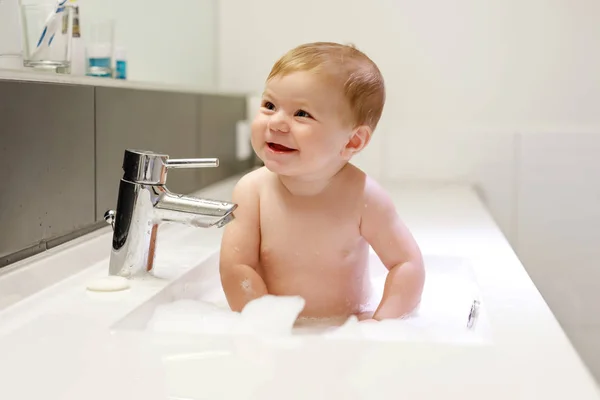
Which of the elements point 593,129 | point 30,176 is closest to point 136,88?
point 30,176

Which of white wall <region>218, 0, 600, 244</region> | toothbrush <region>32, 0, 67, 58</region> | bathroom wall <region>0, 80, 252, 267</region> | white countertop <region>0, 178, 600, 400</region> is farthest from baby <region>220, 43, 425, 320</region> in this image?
white wall <region>218, 0, 600, 244</region>

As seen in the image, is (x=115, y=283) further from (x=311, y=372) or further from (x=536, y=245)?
(x=536, y=245)

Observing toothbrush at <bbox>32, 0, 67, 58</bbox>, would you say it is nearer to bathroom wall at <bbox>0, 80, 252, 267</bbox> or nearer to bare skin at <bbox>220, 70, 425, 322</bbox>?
bathroom wall at <bbox>0, 80, 252, 267</bbox>

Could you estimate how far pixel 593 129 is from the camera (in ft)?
6.20

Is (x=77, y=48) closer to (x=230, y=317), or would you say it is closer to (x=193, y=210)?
(x=193, y=210)

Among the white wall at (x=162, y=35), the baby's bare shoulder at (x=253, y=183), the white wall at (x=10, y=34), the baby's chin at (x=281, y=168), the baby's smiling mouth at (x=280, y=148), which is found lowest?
the baby's bare shoulder at (x=253, y=183)

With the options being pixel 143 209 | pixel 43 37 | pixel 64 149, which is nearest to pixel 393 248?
pixel 143 209

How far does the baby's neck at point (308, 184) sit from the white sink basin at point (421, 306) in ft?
0.54

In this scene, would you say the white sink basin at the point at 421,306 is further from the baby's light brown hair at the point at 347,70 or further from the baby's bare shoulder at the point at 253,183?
the baby's light brown hair at the point at 347,70

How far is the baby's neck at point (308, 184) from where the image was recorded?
2.84ft

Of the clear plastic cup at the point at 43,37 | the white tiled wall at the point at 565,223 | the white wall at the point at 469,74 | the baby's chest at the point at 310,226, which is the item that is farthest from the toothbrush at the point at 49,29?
the white tiled wall at the point at 565,223

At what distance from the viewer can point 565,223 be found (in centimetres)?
191

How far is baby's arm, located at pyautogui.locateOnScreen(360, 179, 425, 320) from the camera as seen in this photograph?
0.85 metres

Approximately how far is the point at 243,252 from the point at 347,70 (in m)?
0.24
